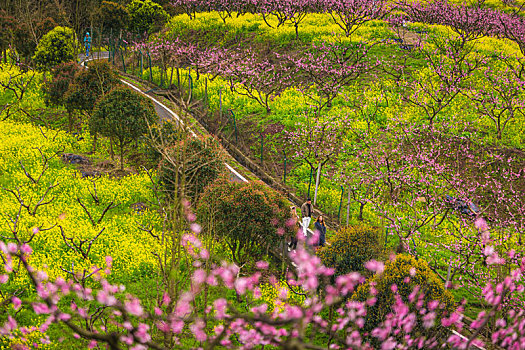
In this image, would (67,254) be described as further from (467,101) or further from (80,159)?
(467,101)

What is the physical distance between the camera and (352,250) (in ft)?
50.4

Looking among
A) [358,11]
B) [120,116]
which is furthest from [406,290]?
[358,11]

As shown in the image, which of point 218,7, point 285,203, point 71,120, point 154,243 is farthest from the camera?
point 218,7

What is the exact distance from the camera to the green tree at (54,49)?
36.1 meters

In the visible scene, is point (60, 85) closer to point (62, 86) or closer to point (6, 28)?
point (62, 86)

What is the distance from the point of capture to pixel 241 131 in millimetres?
31531

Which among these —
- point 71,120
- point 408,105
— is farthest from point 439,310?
point 71,120

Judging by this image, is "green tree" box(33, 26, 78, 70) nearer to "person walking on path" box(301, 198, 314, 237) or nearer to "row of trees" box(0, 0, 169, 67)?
"row of trees" box(0, 0, 169, 67)

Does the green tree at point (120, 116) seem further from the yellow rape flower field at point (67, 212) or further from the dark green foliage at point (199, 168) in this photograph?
the dark green foliage at point (199, 168)

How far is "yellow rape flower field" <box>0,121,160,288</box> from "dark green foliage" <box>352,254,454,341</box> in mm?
8251

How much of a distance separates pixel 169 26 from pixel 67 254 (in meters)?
39.0

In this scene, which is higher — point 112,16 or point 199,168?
point 112,16

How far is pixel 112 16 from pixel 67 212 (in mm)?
33574

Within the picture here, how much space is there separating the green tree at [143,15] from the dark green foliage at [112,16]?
71 cm
